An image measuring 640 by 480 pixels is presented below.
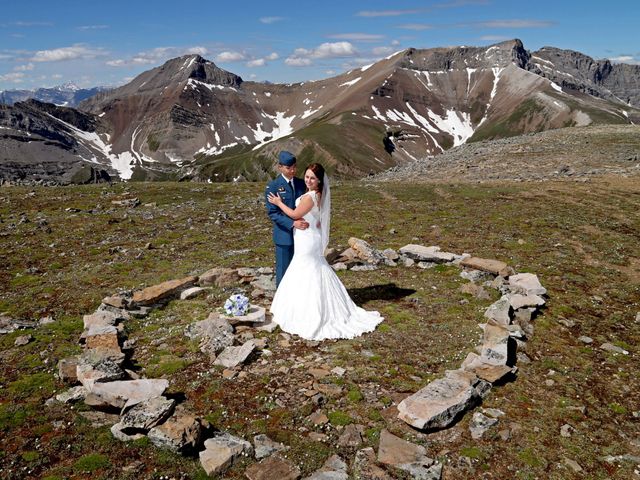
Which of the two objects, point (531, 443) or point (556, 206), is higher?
point (556, 206)

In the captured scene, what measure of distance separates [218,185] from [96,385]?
134ft

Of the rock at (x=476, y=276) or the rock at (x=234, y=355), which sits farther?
the rock at (x=476, y=276)

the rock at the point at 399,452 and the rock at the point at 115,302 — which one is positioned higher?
the rock at the point at 115,302

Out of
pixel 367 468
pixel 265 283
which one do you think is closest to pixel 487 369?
pixel 367 468

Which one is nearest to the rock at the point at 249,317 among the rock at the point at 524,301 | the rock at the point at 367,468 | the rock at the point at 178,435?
the rock at the point at 178,435

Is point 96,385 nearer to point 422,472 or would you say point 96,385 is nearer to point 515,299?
point 422,472

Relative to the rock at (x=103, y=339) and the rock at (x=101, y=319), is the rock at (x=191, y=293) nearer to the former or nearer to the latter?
the rock at (x=101, y=319)

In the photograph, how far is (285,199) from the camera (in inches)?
593

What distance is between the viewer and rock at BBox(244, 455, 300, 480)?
888 centimetres

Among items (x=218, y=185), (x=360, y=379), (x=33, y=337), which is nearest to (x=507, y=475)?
(x=360, y=379)

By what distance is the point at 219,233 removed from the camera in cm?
3027

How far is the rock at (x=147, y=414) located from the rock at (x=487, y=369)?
312 inches

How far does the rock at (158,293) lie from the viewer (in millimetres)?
17781

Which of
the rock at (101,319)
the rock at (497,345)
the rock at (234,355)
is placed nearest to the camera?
the rock at (497,345)
